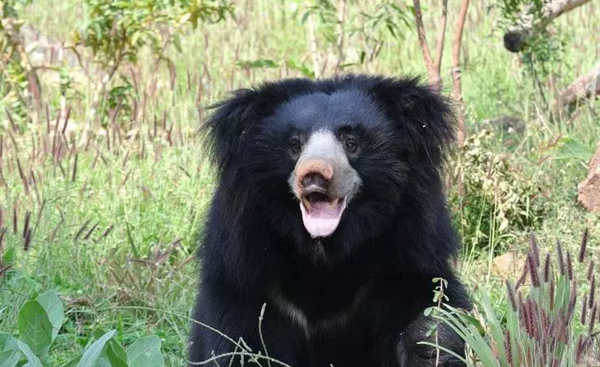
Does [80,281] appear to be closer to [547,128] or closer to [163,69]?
[547,128]

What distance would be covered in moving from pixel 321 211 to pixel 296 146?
249 mm

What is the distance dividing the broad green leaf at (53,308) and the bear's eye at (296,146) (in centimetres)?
89

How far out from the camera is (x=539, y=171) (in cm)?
618

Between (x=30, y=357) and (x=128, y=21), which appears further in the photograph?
(x=128, y=21)

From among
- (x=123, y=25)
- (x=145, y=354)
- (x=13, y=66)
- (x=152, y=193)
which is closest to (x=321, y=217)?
(x=145, y=354)

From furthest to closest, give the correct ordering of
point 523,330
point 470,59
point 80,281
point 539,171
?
point 470,59 → point 539,171 → point 80,281 → point 523,330

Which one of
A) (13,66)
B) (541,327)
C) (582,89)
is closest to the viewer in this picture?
(541,327)

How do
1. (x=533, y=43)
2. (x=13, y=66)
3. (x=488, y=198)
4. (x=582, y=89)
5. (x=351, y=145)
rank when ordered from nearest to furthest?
(x=351, y=145), (x=488, y=198), (x=582, y=89), (x=533, y=43), (x=13, y=66)

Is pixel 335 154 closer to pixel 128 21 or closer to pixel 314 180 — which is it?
pixel 314 180

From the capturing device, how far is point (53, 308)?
12.6 ft

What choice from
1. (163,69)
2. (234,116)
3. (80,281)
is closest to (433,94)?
(234,116)

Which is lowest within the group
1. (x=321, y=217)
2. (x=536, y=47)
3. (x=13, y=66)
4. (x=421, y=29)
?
(x=13, y=66)

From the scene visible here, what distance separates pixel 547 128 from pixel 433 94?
2.38 meters

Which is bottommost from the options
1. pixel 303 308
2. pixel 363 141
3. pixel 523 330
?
pixel 303 308
